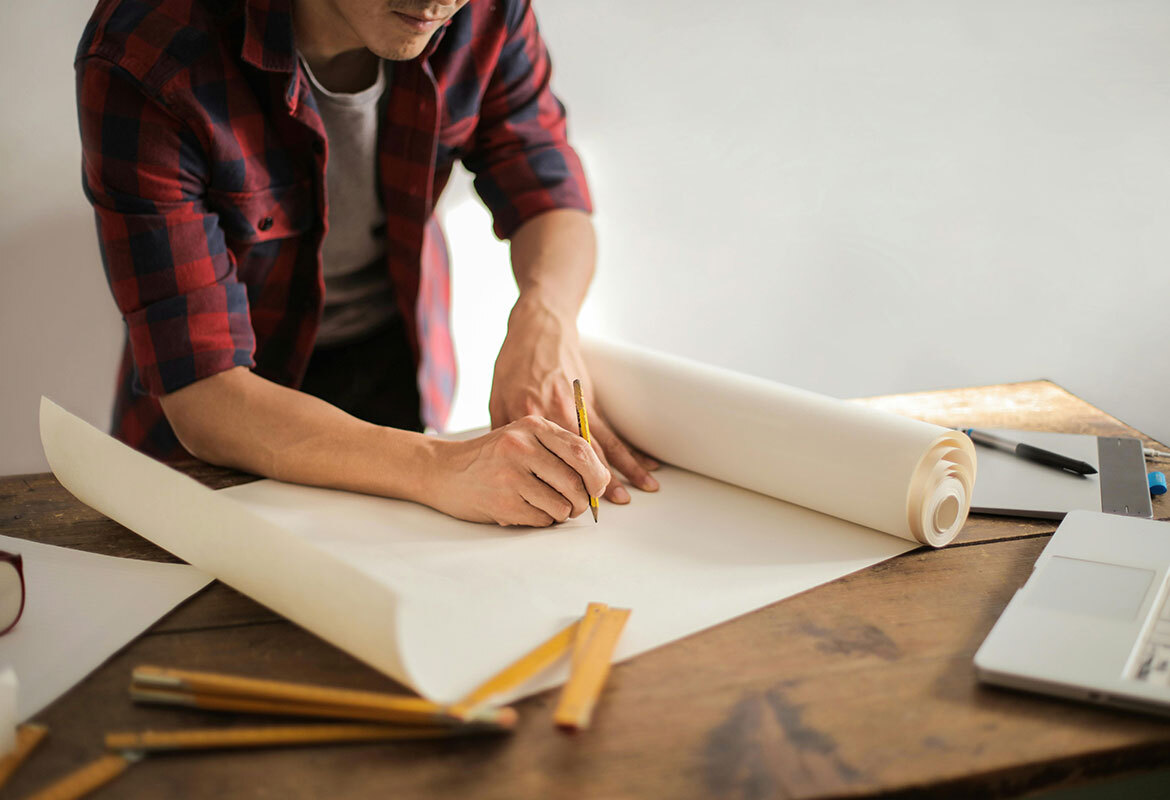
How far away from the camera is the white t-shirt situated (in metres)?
1.39

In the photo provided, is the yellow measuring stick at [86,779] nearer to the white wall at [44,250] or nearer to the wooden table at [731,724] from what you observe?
the wooden table at [731,724]

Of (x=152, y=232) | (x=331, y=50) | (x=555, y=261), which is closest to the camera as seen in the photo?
(x=152, y=232)

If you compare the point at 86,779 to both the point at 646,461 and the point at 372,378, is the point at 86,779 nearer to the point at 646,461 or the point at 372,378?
the point at 646,461

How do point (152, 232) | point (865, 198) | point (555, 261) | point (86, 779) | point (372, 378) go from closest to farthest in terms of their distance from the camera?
1. point (86, 779)
2. point (152, 232)
3. point (555, 261)
4. point (372, 378)
5. point (865, 198)

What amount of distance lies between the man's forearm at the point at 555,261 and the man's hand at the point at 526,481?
13.2 inches

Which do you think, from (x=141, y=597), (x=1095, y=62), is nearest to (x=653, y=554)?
(x=141, y=597)

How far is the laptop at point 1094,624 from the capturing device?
0.70m

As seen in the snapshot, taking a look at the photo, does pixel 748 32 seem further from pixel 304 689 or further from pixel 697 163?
pixel 304 689

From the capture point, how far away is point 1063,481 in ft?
3.57

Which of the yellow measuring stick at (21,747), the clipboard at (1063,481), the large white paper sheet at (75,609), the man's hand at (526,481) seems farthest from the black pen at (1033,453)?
the yellow measuring stick at (21,747)

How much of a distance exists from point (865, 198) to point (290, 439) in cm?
194

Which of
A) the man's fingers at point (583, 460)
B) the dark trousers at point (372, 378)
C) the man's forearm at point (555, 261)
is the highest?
the man's forearm at point (555, 261)

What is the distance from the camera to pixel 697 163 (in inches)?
95.5

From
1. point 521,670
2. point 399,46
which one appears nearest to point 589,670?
point 521,670
